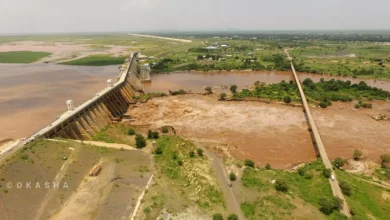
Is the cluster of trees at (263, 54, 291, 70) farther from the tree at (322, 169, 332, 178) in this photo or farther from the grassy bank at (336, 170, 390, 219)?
the tree at (322, 169, 332, 178)

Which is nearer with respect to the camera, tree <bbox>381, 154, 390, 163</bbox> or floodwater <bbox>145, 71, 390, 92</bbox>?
tree <bbox>381, 154, 390, 163</bbox>

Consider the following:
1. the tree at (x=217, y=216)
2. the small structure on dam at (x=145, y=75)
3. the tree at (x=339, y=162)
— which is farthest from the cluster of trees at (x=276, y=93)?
the tree at (x=217, y=216)

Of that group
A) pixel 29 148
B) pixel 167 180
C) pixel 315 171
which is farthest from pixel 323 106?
pixel 29 148

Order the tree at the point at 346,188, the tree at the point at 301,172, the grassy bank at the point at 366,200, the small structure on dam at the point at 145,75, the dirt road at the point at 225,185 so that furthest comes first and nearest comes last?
1. the small structure on dam at the point at 145,75
2. the tree at the point at 301,172
3. the tree at the point at 346,188
4. the grassy bank at the point at 366,200
5. the dirt road at the point at 225,185

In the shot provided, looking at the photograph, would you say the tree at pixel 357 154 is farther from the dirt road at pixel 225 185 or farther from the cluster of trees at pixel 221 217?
the cluster of trees at pixel 221 217

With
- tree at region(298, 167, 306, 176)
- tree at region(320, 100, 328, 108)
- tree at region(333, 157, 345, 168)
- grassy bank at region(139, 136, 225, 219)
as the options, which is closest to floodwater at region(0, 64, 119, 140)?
grassy bank at region(139, 136, 225, 219)

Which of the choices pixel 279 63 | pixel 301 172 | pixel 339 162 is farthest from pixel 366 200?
pixel 279 63
